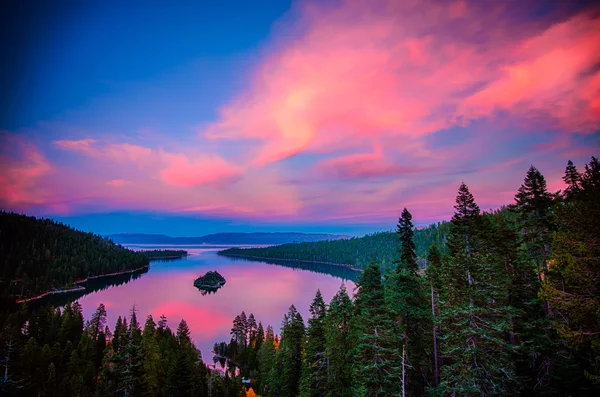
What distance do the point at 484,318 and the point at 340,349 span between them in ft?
43.1

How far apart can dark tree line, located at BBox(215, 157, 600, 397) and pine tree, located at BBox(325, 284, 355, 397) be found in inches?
4.0

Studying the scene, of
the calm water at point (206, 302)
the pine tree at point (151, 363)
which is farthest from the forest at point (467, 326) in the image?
the calm water at point (206, 302)

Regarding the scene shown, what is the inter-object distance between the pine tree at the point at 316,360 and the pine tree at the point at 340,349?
1.21m

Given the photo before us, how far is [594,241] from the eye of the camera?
13.4m

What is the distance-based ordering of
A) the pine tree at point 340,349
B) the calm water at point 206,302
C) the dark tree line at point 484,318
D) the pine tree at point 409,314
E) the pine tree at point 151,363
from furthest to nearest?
the calm water at point 206,302, the pine tree at point 151,363, the pine tree at point 340,349, the pine tree at point 409,314, the dark tree line at point 484,318

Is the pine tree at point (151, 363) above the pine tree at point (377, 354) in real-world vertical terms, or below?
below

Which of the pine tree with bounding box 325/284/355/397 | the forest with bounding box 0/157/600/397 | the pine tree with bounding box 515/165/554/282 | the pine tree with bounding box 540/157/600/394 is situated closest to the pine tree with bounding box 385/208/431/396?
the forest with bounding box 0/157/600/397

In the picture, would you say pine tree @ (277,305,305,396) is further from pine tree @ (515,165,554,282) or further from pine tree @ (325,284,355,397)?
pine tree @ (515,165,554,282)

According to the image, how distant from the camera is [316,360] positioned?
30.0 m

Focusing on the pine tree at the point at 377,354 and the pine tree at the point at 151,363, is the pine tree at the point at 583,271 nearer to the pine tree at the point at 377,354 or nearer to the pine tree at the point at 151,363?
the pine tree at the point at 377,354

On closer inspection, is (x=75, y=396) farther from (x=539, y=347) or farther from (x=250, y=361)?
(x=539, y=347)

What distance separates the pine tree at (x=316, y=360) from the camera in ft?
91.7

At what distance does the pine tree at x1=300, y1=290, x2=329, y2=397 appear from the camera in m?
27.9

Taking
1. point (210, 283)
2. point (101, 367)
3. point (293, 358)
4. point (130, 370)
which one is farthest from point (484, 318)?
point (210, 283)
